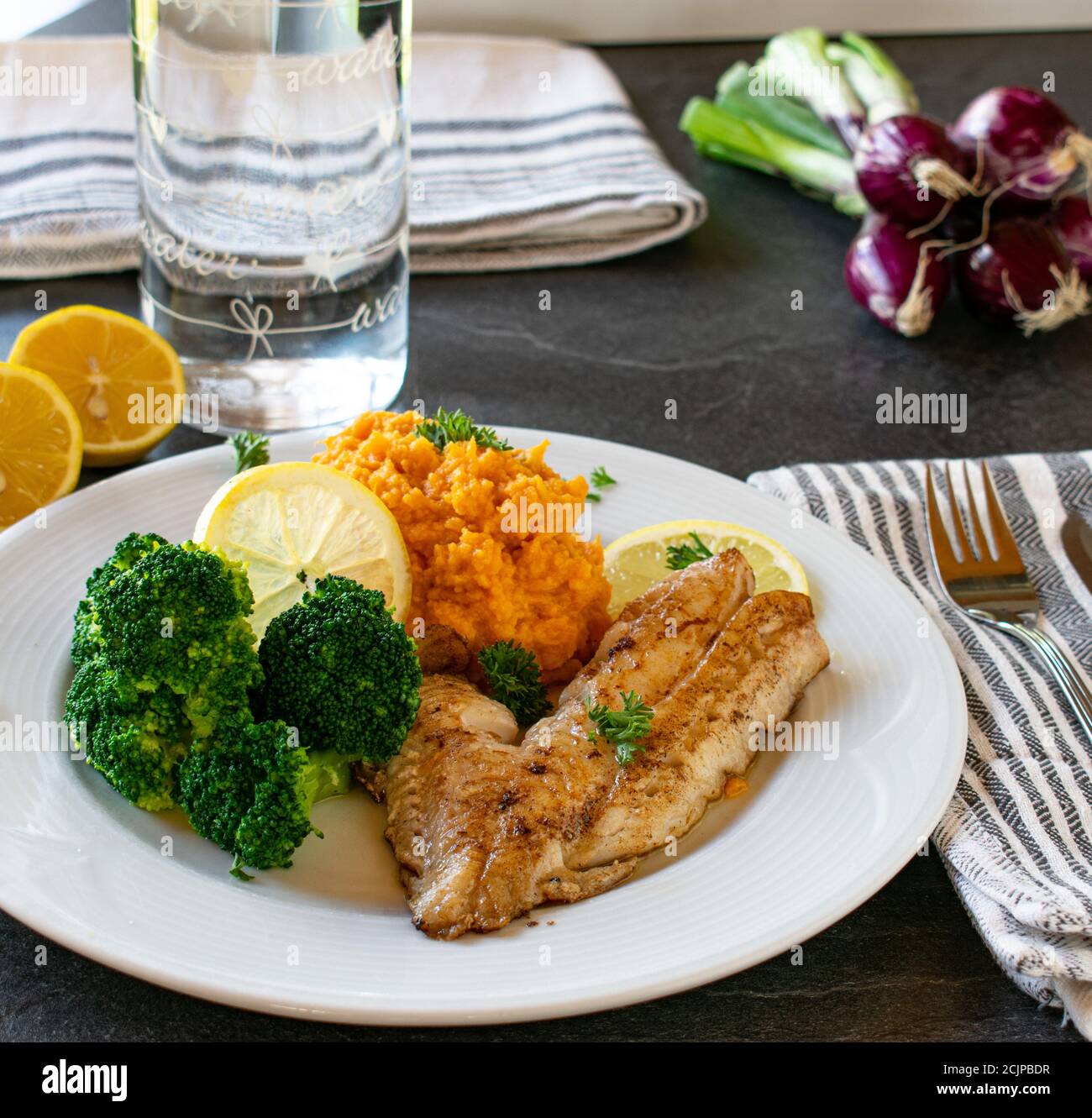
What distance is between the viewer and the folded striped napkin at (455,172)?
3309mm

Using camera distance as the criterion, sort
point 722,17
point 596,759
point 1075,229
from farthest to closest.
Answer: point 722,17 → point 1075,229 → point 596,759

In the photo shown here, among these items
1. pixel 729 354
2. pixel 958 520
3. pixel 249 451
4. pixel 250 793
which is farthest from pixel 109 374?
pixel 958 520

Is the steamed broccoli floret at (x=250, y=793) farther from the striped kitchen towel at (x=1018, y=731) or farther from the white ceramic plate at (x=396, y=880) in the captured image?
the striped kitchen towel at (x=1018, y=731)

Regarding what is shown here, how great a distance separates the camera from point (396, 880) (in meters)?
1.77

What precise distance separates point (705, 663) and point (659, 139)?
2.70 metres

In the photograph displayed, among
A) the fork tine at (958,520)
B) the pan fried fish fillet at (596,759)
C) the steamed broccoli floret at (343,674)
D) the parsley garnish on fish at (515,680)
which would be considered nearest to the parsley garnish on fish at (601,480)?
the pan fried fish fillet at (596,759)

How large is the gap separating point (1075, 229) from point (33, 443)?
8.15 feet

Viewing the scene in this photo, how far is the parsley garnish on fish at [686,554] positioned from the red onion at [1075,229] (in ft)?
5.28

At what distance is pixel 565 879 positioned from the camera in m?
1.70

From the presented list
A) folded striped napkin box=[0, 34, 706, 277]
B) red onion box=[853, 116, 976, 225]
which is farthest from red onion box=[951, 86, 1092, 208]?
folded striped napkin box=[0, 34, 706, 277]

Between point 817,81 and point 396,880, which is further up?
point 817,81

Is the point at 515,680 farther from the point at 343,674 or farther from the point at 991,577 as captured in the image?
the point at 991,577
